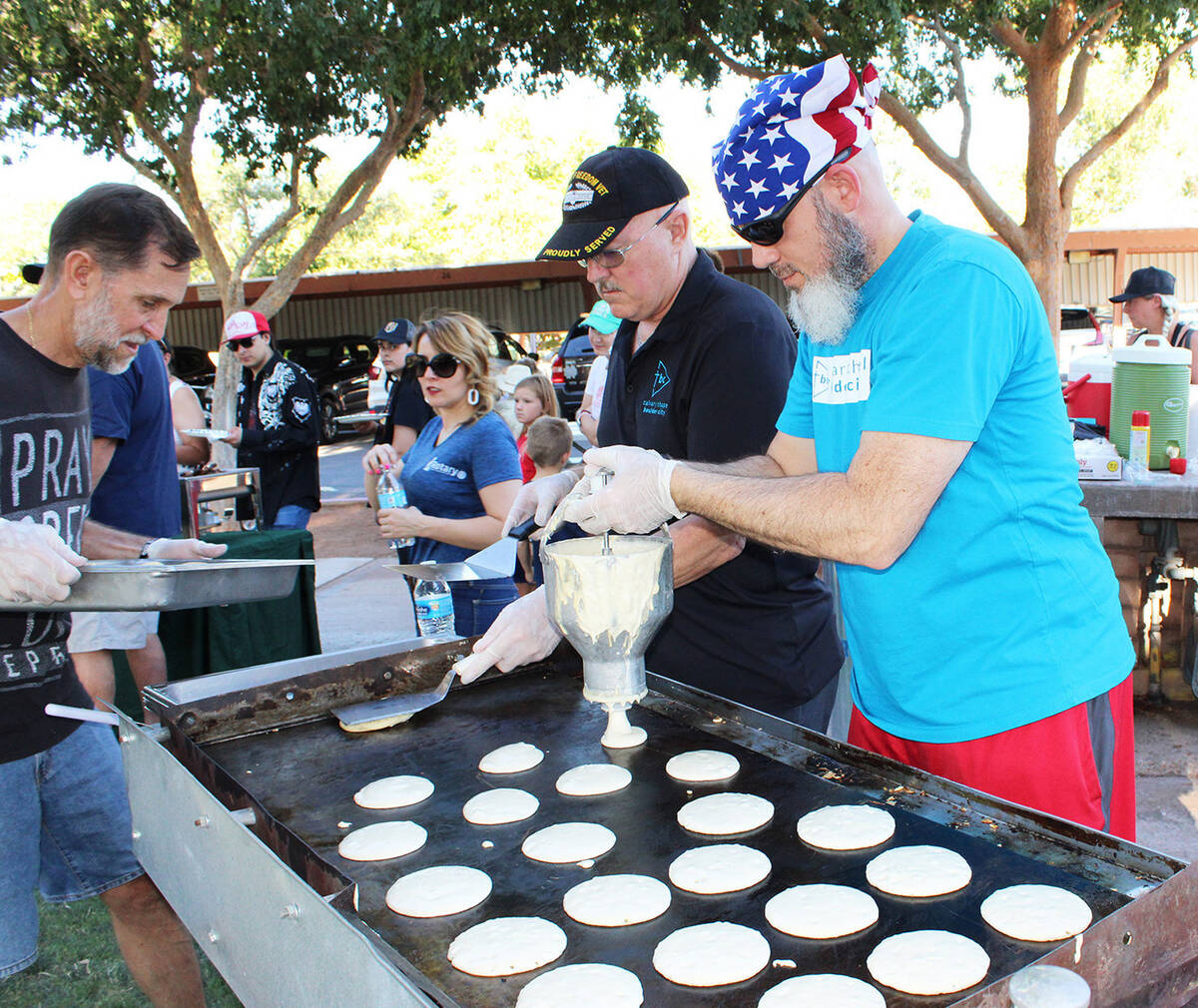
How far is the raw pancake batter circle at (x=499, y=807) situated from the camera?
1773 millimetres

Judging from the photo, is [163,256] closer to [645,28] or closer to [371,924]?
[371,924]

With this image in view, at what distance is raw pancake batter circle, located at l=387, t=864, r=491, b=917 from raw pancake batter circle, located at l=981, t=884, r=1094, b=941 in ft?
2.47

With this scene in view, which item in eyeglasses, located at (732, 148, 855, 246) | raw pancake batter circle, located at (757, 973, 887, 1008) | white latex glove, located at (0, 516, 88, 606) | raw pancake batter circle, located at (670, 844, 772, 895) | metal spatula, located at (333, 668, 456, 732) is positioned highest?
eyeglasses, located at (732, 148, 855, 246)

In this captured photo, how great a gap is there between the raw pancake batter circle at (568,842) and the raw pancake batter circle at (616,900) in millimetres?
77

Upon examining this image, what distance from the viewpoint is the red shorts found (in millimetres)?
1727

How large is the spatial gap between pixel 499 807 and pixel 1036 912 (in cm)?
90

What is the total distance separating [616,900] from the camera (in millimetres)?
1486

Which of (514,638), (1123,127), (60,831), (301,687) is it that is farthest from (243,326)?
(1123,127)

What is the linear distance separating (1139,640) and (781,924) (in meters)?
4.24

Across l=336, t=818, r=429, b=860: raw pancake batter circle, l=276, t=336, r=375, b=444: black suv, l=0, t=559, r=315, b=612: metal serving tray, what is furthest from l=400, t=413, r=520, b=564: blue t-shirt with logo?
l=276, t=336, r=375, b=444: black suv

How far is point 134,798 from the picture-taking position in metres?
2.11

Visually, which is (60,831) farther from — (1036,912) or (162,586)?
(1036,912)

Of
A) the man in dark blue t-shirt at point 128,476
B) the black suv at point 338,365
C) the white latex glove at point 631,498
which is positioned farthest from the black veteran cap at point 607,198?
the black suv at point 338,365

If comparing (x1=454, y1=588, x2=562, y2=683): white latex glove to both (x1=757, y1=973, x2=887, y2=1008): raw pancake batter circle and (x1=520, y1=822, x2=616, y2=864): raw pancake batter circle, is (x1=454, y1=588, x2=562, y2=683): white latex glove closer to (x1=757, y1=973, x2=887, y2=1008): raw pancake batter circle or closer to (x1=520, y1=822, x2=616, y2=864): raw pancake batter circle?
(x1=520, y1=822, x2=616, y2=864): raw pancake batter circle
